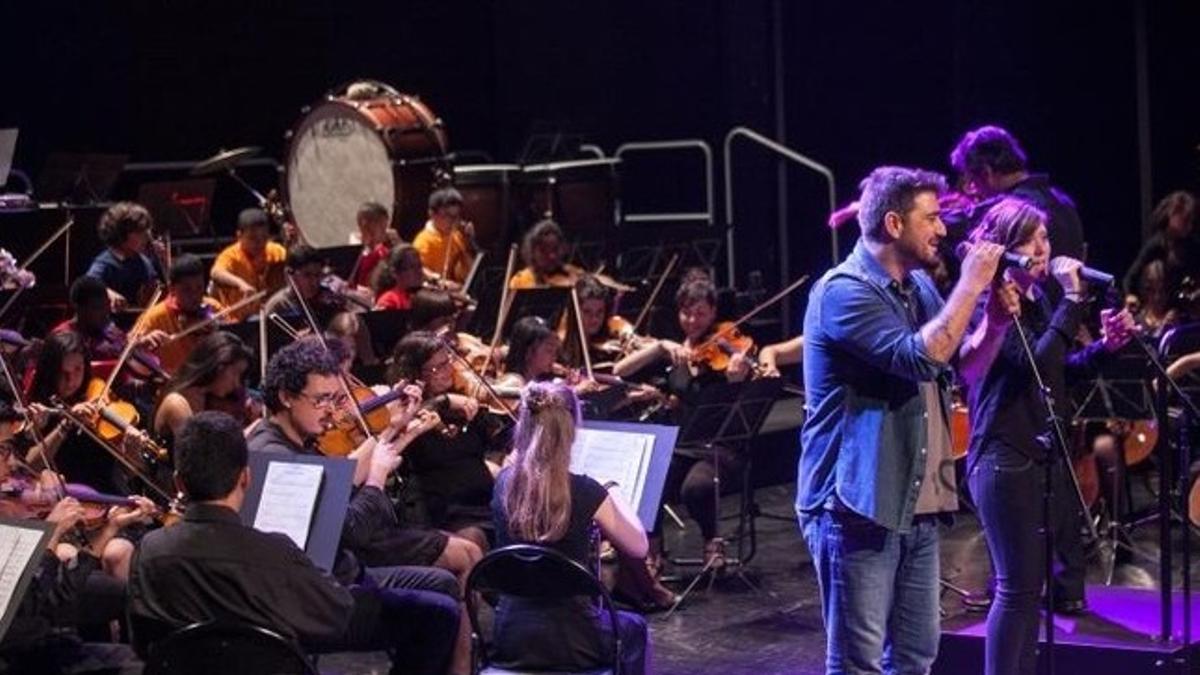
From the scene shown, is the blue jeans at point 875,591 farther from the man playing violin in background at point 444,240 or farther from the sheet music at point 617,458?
the man playing violin in background at point 444,240

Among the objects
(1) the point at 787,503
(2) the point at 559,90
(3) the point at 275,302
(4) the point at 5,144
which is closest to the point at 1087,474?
(1) the point at 787,503

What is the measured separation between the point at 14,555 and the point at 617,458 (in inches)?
86.5

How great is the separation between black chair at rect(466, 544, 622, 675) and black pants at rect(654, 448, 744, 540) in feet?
11.3

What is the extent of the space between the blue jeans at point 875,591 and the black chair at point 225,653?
1.42 meters

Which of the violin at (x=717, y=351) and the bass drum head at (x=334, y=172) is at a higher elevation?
the bass drum head at (x=334, y=172)

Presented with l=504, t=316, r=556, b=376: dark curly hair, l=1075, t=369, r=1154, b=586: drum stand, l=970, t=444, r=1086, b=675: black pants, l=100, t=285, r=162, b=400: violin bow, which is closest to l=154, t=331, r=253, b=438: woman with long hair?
l=100, t=285, r=162, b=400: violin bow

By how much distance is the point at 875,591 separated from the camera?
570cm

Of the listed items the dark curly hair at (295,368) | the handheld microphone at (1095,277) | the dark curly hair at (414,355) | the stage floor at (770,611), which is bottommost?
the stage floor at (770,611)

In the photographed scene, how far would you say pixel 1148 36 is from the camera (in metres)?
13.7

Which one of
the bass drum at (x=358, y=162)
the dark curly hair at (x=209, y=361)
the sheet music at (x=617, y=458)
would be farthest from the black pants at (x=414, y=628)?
the bass drum at (x=358, y=162)

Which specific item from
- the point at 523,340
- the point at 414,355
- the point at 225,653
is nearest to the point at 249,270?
the point at 523,340

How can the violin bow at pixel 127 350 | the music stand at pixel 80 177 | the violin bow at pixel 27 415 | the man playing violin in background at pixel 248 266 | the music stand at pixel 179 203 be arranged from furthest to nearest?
the music stand at pixel 179 203, the music stand at pixel 80 177, the man playing violin in background at pixel 248 266, the violin bow at pixel 127 350, the violin bow at pixel 27 415

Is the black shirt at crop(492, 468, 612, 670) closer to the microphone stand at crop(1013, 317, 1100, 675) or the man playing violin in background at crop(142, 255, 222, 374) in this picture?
the microphone stand at crop(1013, 317, 1100, 675)

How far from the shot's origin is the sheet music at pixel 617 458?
7.30m
